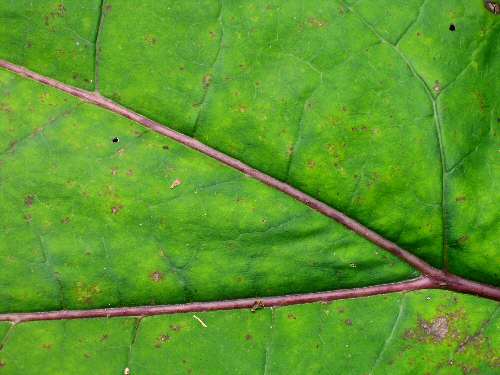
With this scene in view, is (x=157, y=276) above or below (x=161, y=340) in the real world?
above

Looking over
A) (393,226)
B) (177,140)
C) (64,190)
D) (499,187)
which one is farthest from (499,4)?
(64,190)

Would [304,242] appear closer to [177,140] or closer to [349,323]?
[349,323]

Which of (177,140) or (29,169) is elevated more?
(177,140)

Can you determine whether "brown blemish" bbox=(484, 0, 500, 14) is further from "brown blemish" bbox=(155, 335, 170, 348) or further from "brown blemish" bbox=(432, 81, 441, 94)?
"brown blemish" bbox=(155, 335, 170, 348)

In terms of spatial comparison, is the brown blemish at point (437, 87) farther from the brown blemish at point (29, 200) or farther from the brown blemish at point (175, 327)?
the brown blemish at point (29, 200)

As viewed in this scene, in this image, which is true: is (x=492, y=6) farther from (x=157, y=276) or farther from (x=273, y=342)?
(x=157, y=276)

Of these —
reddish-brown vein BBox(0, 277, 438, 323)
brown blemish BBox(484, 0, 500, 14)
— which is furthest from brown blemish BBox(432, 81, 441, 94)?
reddish-brown vein BBox(0, 277, 438, 323)

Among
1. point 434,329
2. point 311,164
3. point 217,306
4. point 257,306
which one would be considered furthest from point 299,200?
point 434,329
